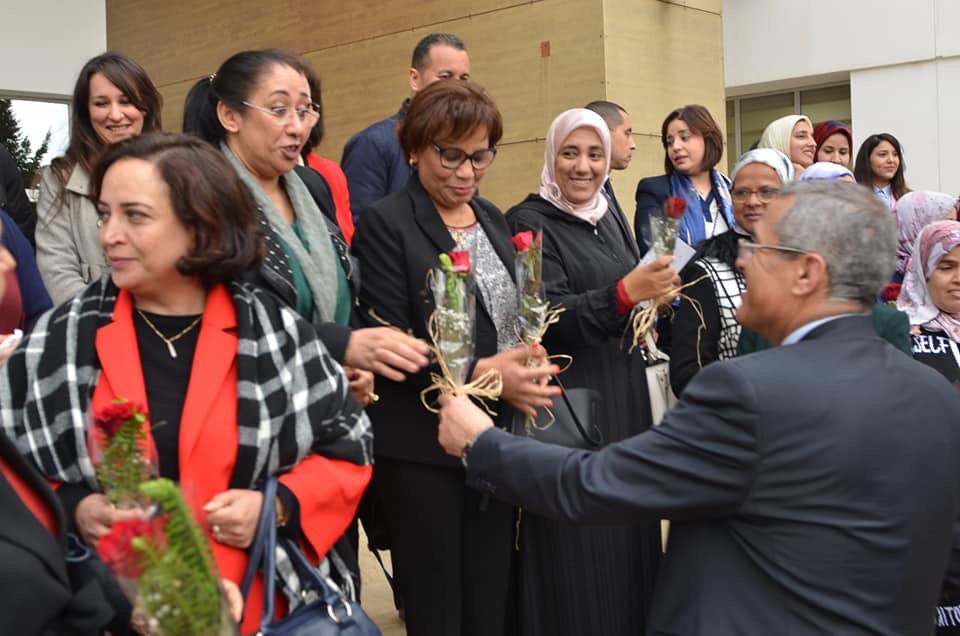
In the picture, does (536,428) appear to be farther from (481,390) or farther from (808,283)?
(808,283)

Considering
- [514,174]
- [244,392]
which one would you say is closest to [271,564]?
[244,392]

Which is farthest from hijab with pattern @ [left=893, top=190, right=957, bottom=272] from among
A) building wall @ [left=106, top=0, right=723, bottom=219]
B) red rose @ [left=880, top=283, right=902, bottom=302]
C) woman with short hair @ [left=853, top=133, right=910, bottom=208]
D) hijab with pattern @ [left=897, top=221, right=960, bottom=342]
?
building wall @ [left=106, top=0, right=723, bottom=219]

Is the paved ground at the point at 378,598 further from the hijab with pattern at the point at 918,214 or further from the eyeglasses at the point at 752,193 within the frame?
the hijab with pattern at the point at 918,214

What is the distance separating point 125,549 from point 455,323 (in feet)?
4.89

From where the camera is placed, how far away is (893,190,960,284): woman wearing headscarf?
21.0ft

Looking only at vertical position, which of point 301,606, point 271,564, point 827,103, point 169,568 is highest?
point 827,103

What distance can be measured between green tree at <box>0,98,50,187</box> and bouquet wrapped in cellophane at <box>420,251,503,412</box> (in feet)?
28.6

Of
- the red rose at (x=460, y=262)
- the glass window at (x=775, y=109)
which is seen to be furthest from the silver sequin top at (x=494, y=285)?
the glass window at (x=775, y=109)

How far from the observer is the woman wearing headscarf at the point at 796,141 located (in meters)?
7.62

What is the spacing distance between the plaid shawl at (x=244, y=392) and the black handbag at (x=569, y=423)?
892mm

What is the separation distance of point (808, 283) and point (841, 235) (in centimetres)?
13

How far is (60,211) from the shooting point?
3912mm

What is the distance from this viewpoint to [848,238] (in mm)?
2588

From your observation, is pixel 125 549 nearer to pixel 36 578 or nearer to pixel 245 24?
pixel 36 578
